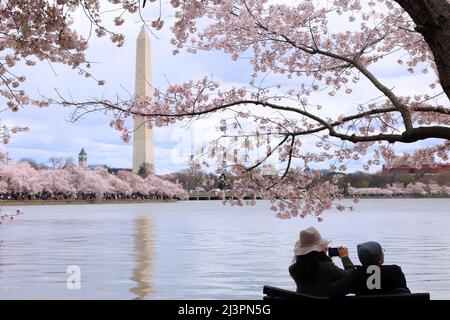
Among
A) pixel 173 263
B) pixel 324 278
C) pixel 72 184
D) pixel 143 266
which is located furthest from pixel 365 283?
pixel 72 184

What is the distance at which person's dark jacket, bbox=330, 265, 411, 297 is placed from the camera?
13.6ft

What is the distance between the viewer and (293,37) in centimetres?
760

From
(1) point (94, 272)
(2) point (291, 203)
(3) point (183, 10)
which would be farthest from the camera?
(1) point (94, 272)

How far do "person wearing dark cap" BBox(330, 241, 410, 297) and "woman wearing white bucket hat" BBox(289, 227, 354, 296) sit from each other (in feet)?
0.37

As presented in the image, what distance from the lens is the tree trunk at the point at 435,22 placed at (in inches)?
171

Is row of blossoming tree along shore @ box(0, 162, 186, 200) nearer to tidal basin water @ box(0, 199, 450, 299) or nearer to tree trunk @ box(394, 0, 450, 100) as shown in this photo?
tidal basin water @ box(0, 199, 450, 299)

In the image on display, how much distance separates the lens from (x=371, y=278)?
4.17 metres

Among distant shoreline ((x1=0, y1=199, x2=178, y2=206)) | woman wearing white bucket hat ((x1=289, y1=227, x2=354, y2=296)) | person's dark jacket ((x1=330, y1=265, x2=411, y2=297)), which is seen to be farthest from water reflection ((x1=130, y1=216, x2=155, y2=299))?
distant shoreline ((x1=0, y1=199, x2=178, y2=206))

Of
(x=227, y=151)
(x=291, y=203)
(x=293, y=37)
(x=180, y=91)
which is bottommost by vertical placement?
(x=291, y=203)

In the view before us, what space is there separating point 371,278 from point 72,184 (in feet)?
238

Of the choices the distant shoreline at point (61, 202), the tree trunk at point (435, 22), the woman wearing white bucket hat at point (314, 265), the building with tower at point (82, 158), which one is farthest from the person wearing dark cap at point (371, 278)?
the building with tower at point (82, 158)
